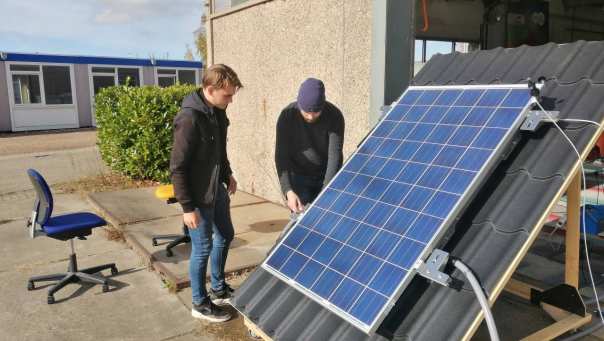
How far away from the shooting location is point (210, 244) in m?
3.80

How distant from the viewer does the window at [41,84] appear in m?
21.4

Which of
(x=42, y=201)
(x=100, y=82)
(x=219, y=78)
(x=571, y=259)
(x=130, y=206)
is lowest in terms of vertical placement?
(x=130, y=206)

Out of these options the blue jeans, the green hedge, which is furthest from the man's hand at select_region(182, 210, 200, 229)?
the green hedge

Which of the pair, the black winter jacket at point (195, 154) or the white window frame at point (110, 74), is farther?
the white window frame at point (110, 74)

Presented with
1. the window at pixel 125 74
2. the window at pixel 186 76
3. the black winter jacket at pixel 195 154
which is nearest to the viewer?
the black winter jacket at pixel 195 154

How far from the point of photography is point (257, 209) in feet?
23.6

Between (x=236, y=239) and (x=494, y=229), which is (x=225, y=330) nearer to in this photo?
(x=236, y=239)

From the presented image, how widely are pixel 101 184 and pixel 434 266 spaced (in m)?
8.79

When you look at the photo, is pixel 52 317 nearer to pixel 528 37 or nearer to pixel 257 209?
pixel 257 209

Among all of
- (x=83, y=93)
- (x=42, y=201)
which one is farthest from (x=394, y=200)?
(x=83, y=93)

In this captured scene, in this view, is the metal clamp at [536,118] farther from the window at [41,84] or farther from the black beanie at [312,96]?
the window at [41,84]

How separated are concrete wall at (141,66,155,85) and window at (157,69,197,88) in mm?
355

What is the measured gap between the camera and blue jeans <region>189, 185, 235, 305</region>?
12.3ft

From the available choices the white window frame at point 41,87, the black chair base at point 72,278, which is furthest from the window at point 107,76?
the black chair base at point 72,278
